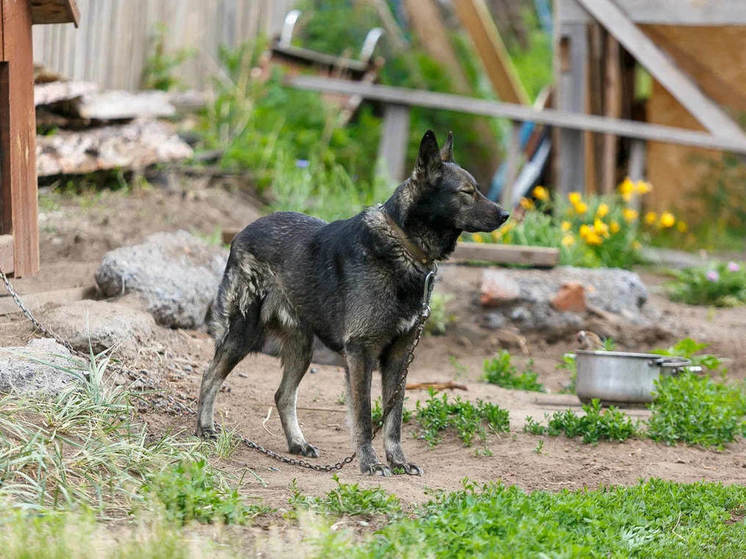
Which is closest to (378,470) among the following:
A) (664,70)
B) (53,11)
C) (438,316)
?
(53,11)

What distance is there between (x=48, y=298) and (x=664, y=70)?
7644mm

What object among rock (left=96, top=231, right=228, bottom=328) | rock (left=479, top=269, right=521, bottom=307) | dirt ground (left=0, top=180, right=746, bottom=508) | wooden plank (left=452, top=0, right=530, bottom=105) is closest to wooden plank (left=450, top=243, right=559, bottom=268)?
dirt ground (left=0, top=180, right=746, bottom=508)

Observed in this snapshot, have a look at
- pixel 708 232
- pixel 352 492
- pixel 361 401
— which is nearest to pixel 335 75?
pixel 708 232

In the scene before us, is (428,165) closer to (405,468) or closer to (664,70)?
(405,468)

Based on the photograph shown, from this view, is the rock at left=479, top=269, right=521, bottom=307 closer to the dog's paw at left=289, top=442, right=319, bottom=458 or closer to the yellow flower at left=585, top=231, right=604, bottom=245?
the yellow flower at left=585, top=231, right=604, bottom=245

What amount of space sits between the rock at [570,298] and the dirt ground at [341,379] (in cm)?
31

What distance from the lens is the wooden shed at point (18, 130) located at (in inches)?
235

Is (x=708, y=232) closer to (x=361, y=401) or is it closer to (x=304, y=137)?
(x=304, y=137)

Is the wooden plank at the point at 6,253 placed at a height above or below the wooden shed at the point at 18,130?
below

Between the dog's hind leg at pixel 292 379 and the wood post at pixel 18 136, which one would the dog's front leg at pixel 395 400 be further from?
the wood post at pixel 18 136

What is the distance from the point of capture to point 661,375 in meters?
6.71

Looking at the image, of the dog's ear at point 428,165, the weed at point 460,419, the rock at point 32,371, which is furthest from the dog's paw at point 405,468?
the rock at point 32,371

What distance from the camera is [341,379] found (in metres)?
7.56

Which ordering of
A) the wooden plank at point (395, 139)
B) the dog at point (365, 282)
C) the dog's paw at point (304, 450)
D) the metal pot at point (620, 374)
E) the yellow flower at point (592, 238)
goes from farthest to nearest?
the wooden plank at point (395, 139) → the yellow flower at point (592, 238) → the metal pot at point (620, 374) → the dog's paw at point (304, 450) → the dog at point (365, 282)
